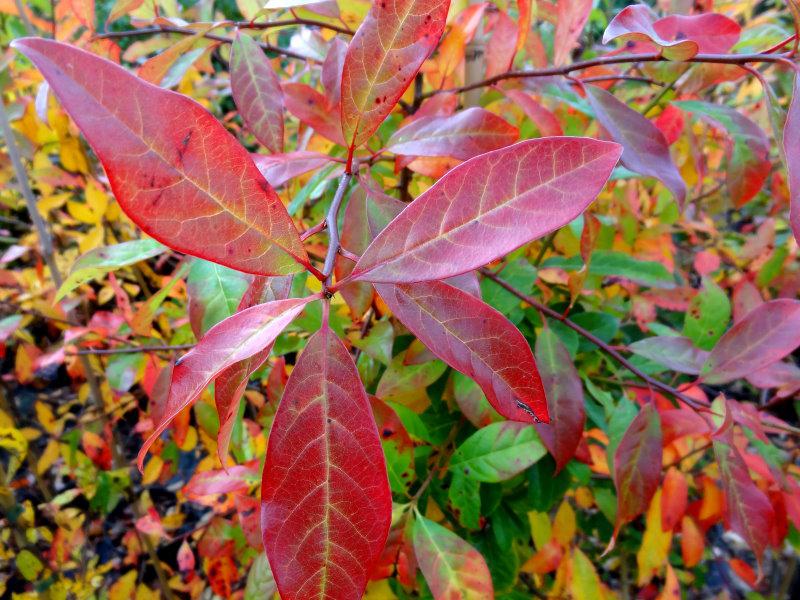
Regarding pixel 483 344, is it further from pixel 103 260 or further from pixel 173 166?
pixel 103 260

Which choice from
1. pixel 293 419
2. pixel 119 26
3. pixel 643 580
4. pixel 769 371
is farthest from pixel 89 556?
pixel 119 26

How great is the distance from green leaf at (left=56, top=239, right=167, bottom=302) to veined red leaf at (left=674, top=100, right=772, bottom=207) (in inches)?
25.2

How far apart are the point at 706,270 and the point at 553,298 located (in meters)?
0.47

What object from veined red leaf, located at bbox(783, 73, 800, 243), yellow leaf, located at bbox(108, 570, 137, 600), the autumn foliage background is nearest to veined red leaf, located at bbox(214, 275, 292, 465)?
the autumn foliage background

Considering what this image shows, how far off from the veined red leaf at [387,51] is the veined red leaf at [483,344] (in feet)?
0.45

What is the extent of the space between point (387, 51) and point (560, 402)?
1.39 feet

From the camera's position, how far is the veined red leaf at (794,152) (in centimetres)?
36

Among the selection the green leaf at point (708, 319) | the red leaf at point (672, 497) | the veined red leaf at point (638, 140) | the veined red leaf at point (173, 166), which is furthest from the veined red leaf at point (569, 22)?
the red leaf at point (672, 497)

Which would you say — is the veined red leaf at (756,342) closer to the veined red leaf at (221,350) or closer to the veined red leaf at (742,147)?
the veined red leaf at (742,147)

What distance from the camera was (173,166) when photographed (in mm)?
303

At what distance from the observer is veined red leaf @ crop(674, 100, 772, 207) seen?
63cm

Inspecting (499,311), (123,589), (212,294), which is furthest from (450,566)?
(123,589)

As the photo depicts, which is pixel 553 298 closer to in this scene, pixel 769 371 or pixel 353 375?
pixel 769 371

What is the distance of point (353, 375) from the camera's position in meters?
0.36
